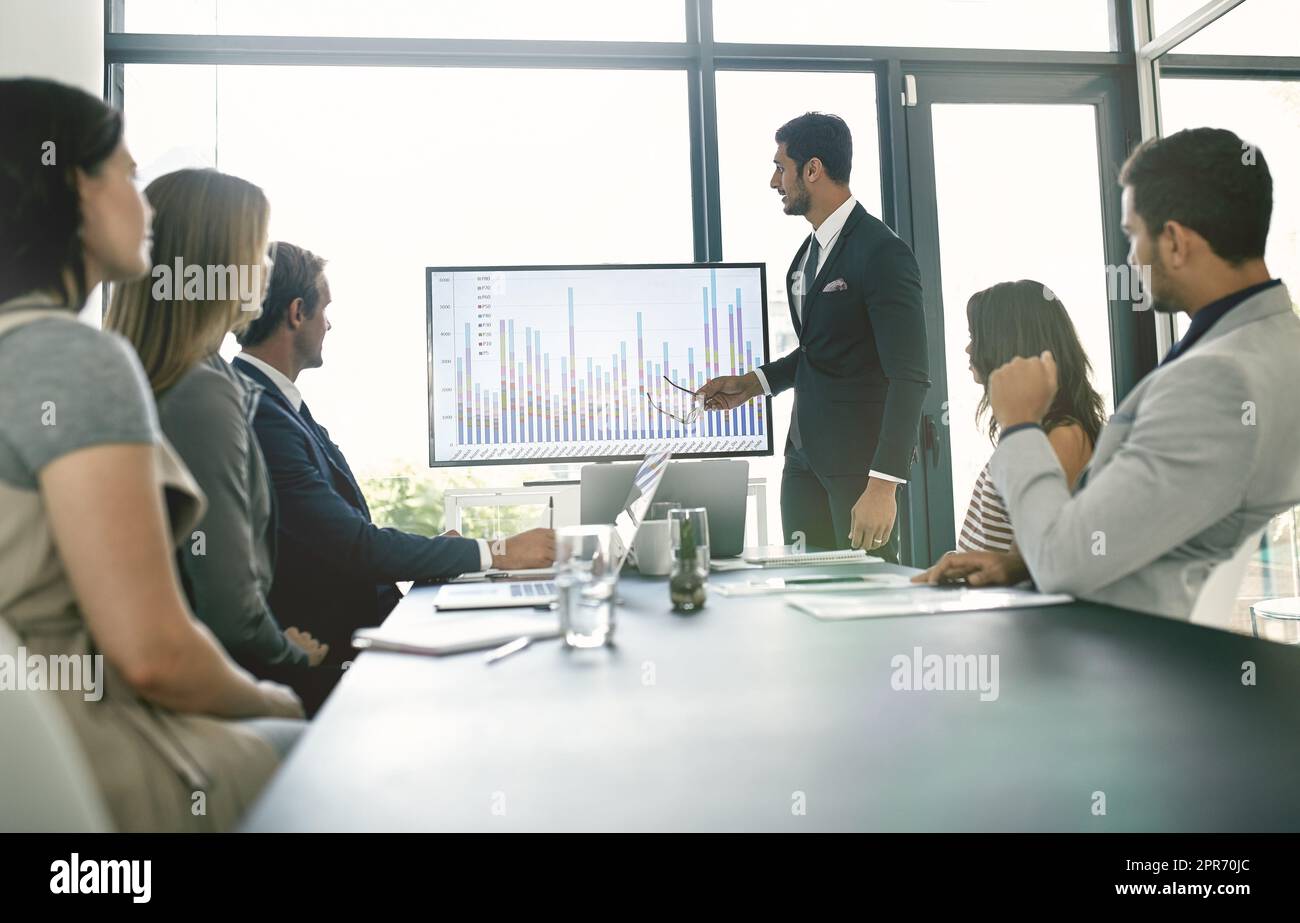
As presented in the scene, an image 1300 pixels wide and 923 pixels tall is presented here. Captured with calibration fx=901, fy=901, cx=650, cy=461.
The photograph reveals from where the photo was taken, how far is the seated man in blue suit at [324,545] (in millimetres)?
1653

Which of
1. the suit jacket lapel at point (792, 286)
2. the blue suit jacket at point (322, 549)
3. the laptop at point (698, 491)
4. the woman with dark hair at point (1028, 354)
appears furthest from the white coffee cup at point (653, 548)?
the suit jacket lapel at point (792, 286)

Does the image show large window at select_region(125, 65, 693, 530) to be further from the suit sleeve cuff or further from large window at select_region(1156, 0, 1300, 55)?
large window at select_region(1156, 0, 1300, 55)

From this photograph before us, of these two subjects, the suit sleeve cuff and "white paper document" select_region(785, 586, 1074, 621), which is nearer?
"white paper document" select_region(785, 586, 1074, 621)

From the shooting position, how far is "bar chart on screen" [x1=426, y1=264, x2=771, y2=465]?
9.20ft

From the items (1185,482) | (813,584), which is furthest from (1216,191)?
(813,584)

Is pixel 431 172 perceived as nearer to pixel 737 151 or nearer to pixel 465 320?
pixel 465 320

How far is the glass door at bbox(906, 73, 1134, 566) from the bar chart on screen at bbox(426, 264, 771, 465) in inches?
35.8

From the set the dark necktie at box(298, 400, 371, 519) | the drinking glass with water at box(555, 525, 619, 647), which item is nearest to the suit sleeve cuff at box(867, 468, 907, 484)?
the dark necktie at box(298, 400, 371, 519)

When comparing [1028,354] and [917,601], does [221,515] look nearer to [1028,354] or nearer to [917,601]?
[917,601]

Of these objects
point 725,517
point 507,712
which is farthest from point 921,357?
point 507,712

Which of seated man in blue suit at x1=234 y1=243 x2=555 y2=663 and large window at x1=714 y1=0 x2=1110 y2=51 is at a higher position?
large window at x1=714 y1=0 x2=1110 y2=51

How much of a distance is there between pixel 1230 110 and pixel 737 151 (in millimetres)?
1906

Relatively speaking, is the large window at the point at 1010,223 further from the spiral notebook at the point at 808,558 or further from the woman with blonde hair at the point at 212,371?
the woman with blonde hair at the point at 212,371

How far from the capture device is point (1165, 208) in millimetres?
1350
